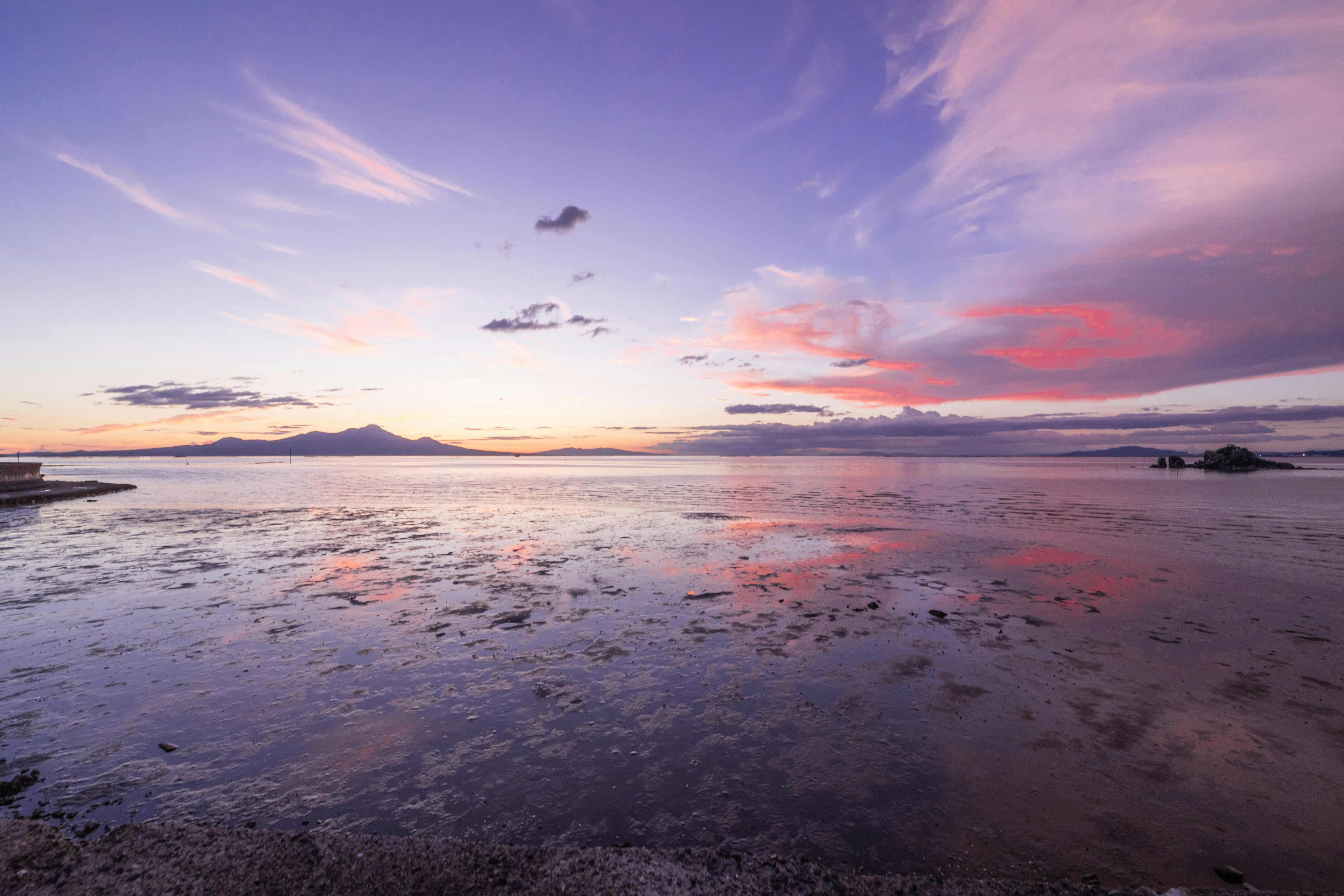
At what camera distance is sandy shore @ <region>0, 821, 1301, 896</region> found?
13.6ft

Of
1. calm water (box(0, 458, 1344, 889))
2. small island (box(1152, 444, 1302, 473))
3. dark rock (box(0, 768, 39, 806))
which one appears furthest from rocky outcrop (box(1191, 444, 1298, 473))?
dark rock (box(0, 768, 39, 806))

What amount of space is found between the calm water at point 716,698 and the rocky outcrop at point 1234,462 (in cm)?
12350

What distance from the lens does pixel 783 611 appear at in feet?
39.9

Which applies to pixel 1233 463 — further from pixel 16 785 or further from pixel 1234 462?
pixel 16 785

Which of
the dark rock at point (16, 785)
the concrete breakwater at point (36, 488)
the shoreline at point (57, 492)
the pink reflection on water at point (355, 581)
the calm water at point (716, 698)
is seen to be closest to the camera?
the calm water at point (716, 698)

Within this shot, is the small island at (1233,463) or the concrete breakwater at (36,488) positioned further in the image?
the small island at (1233,463)

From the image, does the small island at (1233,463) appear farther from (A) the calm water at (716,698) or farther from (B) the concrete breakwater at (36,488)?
(B) the concrete breakwater at (36,488)

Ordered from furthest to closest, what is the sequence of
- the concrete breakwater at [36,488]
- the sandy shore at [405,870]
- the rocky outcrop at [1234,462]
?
1. the rocky outcrop at [1234,462]
2. the concrete breakwater at [36,488]
3. the sandy shore at [405,870]

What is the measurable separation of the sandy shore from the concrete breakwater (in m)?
46.5

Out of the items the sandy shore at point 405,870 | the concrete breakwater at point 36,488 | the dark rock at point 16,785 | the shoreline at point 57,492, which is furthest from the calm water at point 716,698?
the concrete breakwater at point 36,488

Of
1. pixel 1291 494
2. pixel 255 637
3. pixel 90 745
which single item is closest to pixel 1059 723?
pixel 90 745

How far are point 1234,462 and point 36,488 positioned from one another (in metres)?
175

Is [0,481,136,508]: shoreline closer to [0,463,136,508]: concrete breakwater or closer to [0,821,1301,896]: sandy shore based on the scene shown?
[0,463,136,508]: concrete breakwater

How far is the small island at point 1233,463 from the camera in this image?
107m
